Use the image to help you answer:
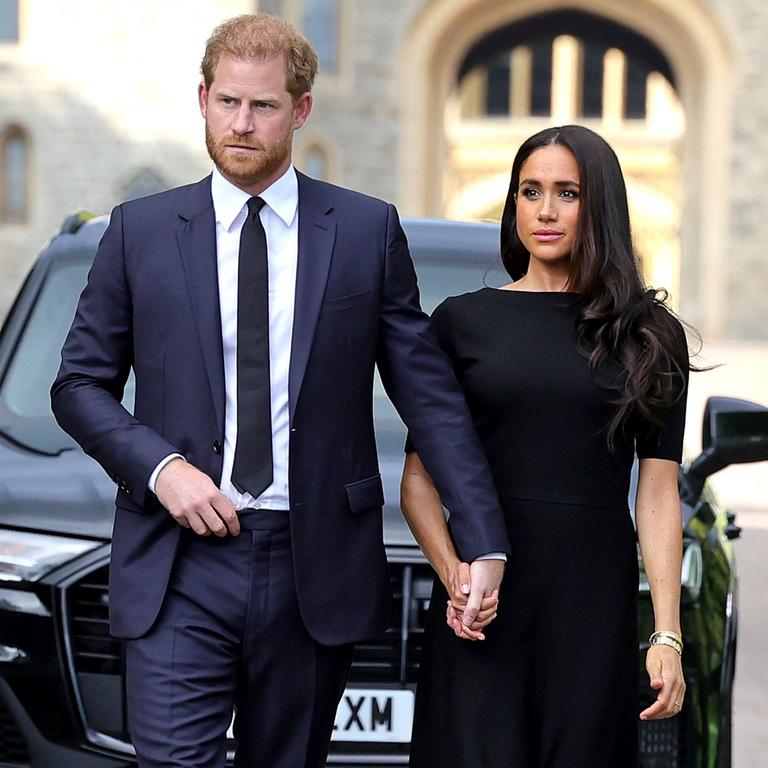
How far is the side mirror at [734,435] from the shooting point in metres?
4.05

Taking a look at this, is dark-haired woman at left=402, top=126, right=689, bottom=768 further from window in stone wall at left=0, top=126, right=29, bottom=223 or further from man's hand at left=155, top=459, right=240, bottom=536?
window in stone wall at left=0, top=126, right=29, bottom=223

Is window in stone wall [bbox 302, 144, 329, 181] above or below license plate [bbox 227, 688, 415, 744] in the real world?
above

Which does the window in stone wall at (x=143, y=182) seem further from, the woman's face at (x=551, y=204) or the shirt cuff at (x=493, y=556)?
the shirt cuff at (x=493, y=556)

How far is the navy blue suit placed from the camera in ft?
9.28

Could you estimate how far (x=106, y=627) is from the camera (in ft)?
11.6

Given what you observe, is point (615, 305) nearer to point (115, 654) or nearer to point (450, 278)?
point (115, 654)

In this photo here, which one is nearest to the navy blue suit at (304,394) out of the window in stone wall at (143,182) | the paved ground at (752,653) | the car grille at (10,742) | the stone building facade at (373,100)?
the car grille at (10,742)

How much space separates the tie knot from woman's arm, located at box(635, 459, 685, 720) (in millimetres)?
852

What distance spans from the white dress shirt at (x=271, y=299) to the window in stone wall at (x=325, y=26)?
102 feet

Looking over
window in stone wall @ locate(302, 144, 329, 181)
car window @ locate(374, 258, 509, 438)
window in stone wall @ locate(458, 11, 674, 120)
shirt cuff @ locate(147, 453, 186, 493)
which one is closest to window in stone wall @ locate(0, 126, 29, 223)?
window in stone wall @ locate(302, 144, 329, 181)

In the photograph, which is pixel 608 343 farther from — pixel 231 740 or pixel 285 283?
pixel 231 740

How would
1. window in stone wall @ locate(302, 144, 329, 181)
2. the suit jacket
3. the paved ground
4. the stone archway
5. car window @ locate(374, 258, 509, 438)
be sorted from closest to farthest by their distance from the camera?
the suit jacket, car window @ locate(374, 258, 509, 438), the paved ground, the stone archway, window in stone wall @ locate(302, 144, 329, 181)

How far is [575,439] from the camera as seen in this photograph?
9.49 ft

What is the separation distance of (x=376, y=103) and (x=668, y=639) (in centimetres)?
3085
